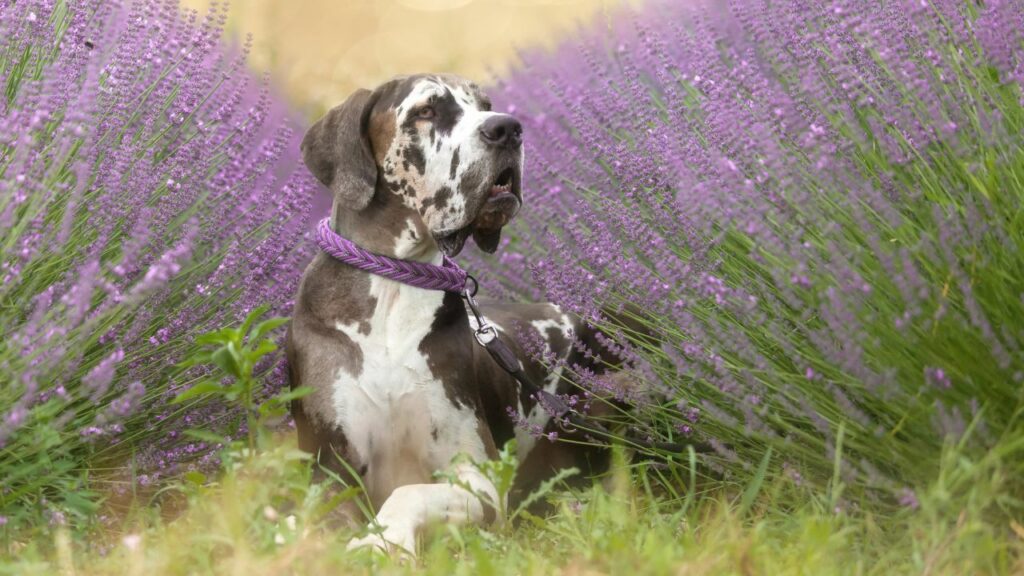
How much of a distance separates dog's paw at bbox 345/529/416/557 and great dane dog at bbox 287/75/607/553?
234 mm

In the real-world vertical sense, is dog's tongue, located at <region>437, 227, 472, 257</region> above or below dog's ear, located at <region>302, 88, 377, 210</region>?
below

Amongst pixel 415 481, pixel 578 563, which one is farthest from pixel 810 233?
pixel 415 481

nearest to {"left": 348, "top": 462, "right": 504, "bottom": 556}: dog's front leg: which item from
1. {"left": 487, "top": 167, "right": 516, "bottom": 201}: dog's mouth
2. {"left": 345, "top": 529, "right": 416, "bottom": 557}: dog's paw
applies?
{"left": 345, "top": 529, "right": 416, "bottom": 557}: dog's paw

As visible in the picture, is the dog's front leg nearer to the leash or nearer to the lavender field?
the lavender field

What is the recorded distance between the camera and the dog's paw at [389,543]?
255 cm

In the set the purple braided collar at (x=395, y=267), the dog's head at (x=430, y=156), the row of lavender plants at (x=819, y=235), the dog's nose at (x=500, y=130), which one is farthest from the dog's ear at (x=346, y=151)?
the row of lavender plants at (x=819, y=235)

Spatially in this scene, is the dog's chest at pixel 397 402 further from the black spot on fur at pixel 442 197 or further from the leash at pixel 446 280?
the black spot on fur at pixel 442 197

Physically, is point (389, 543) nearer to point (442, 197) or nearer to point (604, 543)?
point (604, 543)

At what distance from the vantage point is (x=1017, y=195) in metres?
2.36

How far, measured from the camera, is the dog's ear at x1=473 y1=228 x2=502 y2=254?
127 inches

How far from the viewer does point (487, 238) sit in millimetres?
3256

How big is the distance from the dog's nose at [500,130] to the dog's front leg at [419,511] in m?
0.84

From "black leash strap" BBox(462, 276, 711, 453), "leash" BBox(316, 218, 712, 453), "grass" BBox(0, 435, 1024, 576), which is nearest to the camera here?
"grass" BBox(0, 435, 1024, 576)

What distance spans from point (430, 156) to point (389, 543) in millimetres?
1041
